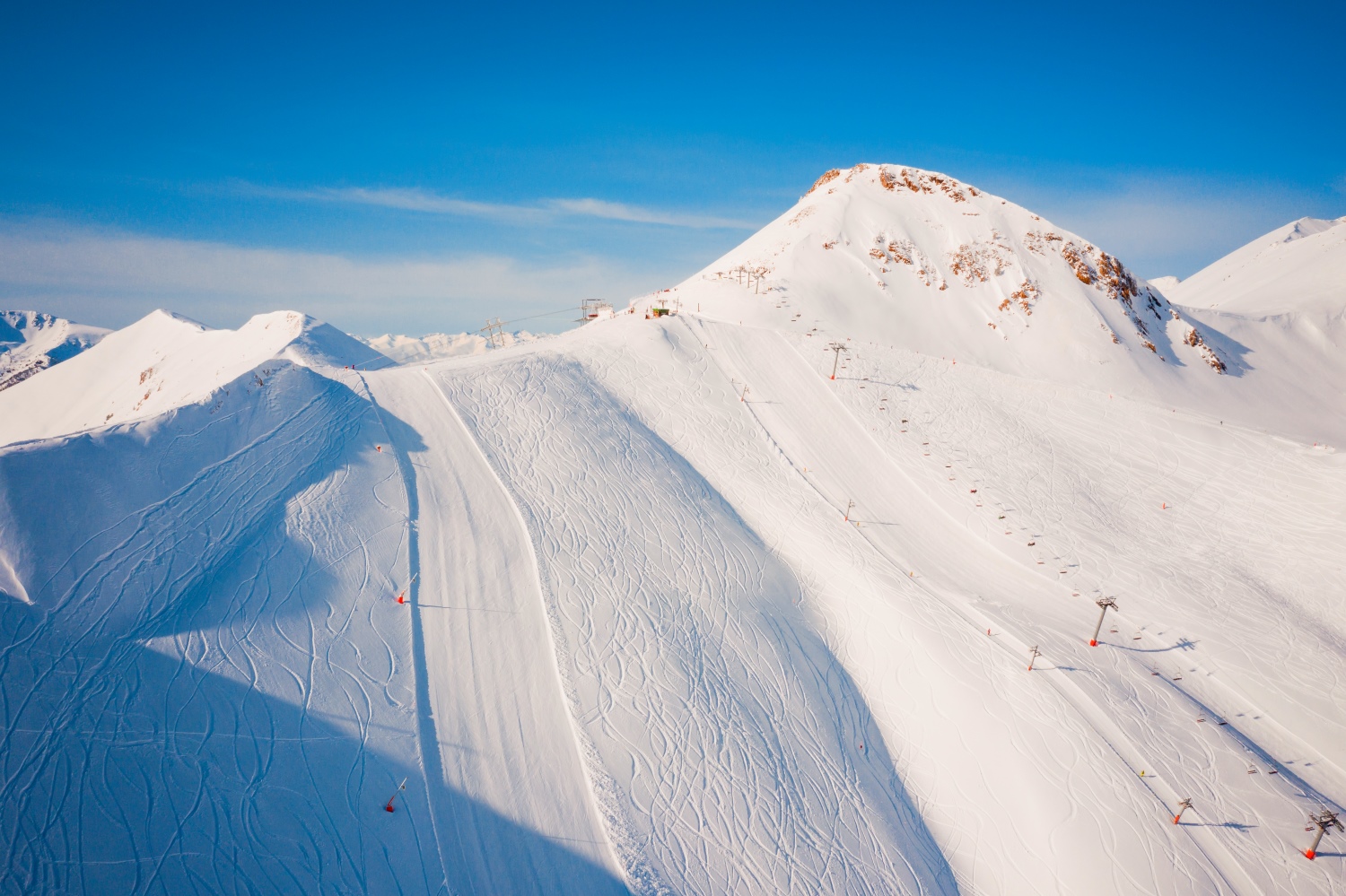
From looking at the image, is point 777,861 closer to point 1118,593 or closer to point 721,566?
point 721,566

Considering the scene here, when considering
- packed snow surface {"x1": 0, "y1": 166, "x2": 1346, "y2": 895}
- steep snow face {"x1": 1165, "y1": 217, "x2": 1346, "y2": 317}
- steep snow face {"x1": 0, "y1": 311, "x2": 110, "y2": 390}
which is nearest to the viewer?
packed snow surface {"x1": 0, "y1": 166, "x2": 1346, "y2": 895}

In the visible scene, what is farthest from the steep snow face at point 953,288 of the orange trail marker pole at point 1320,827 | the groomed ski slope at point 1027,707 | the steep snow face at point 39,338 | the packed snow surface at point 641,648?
the steep snow face at point 39,338

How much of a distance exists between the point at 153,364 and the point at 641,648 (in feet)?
127

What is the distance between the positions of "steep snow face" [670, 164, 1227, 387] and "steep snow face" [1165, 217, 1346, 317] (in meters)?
23.2

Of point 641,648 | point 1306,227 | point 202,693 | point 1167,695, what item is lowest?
point 1167,695

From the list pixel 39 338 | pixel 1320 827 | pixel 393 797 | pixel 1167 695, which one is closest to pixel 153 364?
pixel 393 797

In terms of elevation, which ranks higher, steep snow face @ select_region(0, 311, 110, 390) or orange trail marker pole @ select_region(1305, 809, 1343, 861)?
steep snow face @ select_region(0, 311, 110, 390)

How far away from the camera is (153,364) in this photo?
113ft

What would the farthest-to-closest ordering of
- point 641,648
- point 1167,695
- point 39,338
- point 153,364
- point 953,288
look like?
point 39,338 < point 953,288 < point 153,364 < point 1167,695 < point 641,648

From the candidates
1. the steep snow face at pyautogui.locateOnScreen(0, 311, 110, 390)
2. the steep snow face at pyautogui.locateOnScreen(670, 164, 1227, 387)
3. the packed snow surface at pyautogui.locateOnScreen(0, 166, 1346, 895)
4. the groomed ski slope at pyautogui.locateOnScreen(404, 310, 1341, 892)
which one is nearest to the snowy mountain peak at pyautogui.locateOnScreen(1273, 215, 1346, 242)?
the steep snow face at pyautogui.locateOnScreen(670, 164, 1227, 387)

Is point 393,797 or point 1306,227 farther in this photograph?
point 1306,227

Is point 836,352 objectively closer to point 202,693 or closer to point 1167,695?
point 1167,695

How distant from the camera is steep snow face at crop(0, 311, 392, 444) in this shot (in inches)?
1111

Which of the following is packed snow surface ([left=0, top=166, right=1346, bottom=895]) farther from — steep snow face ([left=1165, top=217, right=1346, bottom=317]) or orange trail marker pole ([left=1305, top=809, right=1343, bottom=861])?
steep snow face ([left=1165, top=217, right=1346, bottom=317])
